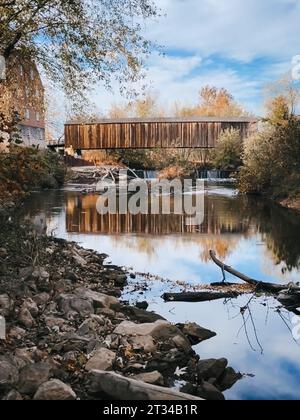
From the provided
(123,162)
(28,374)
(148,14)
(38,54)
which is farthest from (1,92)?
(123,162)

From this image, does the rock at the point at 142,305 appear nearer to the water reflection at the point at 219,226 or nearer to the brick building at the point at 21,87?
the water reflection at the point at 219,226

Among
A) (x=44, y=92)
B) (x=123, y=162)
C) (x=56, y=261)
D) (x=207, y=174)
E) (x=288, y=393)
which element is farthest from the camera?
(x=123, y=162)

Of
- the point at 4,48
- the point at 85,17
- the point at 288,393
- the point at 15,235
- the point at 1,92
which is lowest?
the point at 288,393

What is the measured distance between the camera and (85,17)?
469 inches

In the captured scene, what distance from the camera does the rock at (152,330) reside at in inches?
245

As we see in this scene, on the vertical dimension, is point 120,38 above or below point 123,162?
above

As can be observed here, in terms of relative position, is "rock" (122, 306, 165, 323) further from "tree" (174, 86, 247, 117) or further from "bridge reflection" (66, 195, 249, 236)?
"tree" (174, 86, 247, 117)

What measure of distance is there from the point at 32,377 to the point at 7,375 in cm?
23

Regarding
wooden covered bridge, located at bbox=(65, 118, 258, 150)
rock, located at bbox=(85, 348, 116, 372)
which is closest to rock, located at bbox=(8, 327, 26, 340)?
rock, located at bbox=(85, 348, 116, 372)

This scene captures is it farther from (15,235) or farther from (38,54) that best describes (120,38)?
(15,235)

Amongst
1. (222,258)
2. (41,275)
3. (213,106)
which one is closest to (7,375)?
(41,275)

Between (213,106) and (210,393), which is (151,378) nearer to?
(210,393)

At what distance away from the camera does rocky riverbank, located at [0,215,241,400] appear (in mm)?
4566

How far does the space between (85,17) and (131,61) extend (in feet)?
5.46
